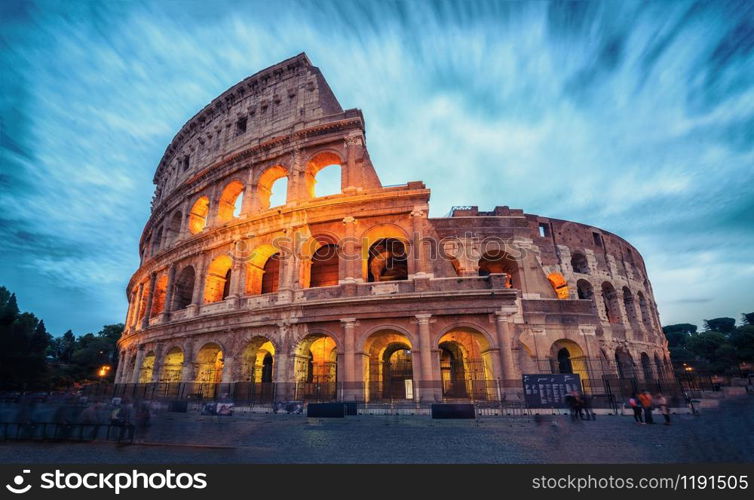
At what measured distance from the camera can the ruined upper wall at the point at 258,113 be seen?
21.2 metres

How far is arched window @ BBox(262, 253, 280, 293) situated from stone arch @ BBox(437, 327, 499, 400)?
33.9 feet

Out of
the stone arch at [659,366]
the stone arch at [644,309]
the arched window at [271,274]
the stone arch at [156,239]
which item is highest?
the stone arch at [156,239]

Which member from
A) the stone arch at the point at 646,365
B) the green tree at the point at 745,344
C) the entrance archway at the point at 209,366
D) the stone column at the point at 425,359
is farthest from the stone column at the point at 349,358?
the green tree at the point at 745,344

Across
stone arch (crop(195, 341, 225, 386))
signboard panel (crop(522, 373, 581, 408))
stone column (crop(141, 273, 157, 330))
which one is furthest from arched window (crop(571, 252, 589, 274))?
stone column (crop(141, 273, 157, 330))

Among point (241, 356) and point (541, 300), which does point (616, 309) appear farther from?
point (241, 356)

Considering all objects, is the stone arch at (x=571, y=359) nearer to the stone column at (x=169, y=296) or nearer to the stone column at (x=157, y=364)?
the stone column at (x=157, y=364)

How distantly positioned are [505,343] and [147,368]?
69.3 feet

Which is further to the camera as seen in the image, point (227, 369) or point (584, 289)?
point (584, 289)

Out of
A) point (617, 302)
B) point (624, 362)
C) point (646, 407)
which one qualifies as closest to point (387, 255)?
point (646, 407)

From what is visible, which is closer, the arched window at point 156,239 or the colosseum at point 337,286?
the colosseum at point 337,286

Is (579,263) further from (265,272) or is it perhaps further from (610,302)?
(265,272)

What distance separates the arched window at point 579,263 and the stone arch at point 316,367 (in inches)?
744

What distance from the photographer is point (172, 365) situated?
19.8m

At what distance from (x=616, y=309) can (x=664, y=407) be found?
18.7 metres
